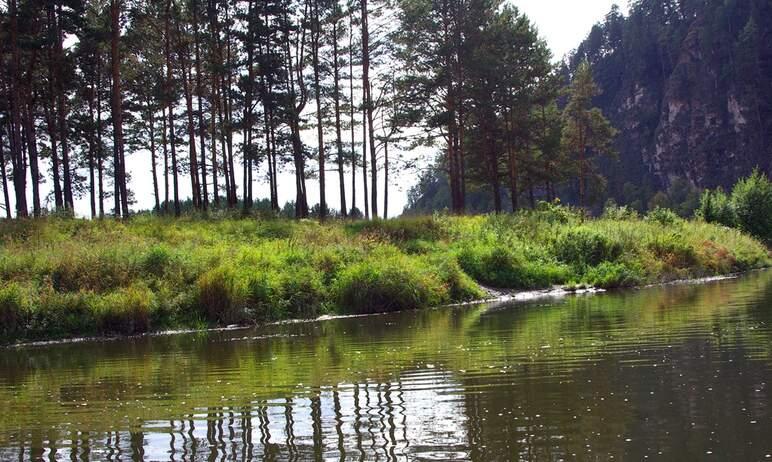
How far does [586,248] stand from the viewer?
3306 centimetres

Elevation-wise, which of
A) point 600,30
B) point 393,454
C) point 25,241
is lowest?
point 393,454

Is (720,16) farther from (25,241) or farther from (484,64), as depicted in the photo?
(25,241)

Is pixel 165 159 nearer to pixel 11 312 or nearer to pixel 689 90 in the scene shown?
pixel 11 312

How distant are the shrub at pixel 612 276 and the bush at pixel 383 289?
811 cm

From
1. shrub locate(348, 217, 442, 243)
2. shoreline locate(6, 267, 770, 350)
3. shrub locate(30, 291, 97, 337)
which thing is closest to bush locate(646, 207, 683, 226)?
shoreline locate(6, 267, 770, 350)

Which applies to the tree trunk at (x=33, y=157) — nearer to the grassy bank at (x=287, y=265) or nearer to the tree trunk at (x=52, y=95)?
the tree trunk at (x=52, y=95)

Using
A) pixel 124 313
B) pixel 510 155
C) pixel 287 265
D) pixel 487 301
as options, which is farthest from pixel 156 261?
pixel 510 155

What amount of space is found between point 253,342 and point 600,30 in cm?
17717

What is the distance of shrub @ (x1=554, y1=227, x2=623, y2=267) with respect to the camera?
106ft

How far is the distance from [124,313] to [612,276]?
18.9 meters

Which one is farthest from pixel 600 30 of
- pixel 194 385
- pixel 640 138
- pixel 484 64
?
pixel 194 385

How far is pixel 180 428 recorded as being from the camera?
322 inches

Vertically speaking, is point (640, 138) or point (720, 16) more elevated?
point (720, 16)

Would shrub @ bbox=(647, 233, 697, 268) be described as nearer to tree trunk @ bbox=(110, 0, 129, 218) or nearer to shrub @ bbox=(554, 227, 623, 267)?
shrub @ bbox=(554, 227, 623, 267)
